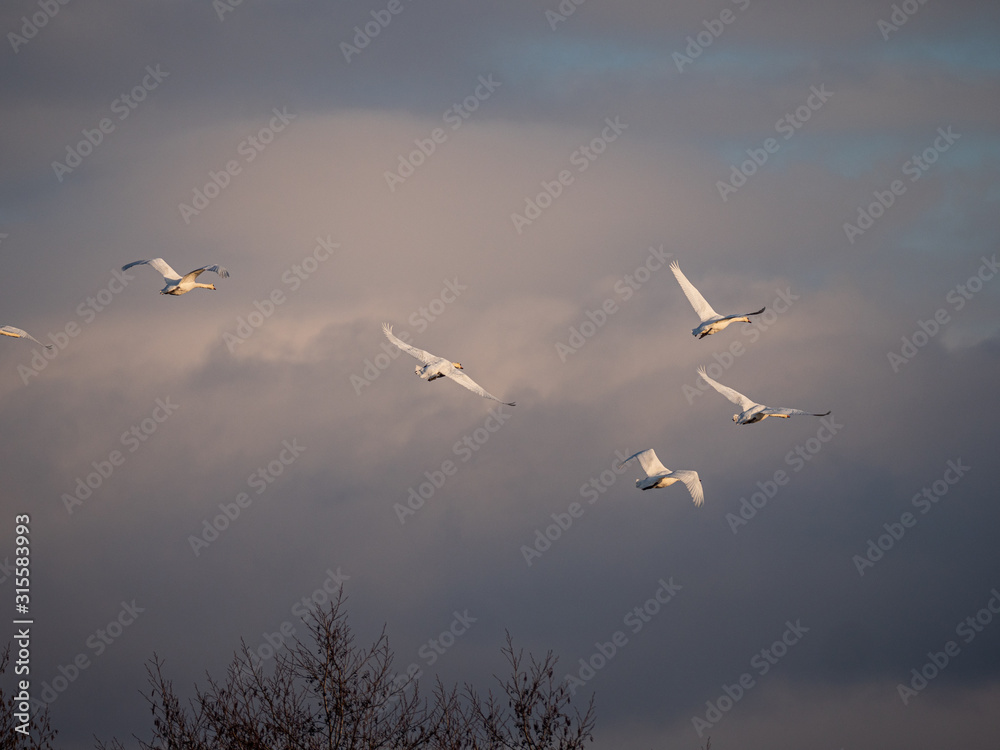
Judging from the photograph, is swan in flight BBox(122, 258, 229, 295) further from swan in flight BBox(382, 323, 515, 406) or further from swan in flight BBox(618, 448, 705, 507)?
swan in flight BBox(618, 448, 705, 507)

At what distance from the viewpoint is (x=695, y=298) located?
45.6 meters

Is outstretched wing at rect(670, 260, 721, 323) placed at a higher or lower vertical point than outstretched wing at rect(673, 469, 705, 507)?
higher

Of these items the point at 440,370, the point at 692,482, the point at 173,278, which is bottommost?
the point at 692,482

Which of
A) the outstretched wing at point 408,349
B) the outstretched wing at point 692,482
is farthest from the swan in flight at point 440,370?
the outstretched wing at point 692,482

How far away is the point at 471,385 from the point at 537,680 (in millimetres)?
14422

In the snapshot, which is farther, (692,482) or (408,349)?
(408,349)

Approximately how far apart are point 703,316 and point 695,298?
1.01m

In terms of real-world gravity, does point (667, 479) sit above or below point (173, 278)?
below

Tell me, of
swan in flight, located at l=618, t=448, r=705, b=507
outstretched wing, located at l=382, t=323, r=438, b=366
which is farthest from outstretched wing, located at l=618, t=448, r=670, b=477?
outstretched wing, located at l=382, t=323, r=438, b=366

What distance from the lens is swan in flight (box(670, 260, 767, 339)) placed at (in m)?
43.6

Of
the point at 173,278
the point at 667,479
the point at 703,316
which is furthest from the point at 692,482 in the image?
the point at 173,278

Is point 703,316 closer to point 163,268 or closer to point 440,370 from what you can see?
point 440,370

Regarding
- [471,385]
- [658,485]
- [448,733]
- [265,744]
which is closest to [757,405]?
[658,485]

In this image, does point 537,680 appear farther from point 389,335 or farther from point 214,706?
point 389,335
